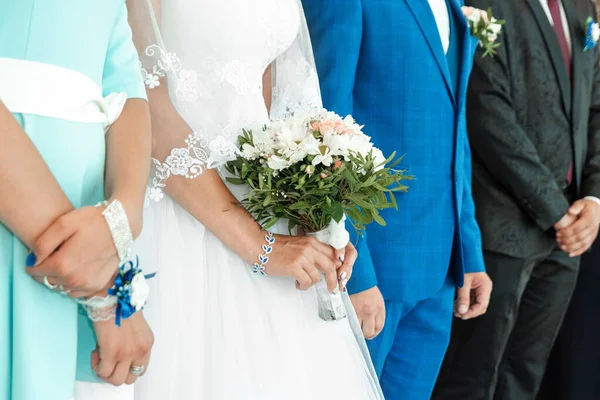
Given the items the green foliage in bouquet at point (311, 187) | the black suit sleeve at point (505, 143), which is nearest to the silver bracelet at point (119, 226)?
the green foliage in bouquet at point (311, 187)

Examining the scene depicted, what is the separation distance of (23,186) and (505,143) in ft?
6.63

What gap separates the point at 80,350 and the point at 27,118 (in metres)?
0.41

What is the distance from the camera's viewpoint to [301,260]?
149cm

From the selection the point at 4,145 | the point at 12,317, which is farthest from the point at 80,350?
the point at 4,145

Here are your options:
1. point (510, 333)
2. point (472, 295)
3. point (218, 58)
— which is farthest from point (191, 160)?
point (510, 333)

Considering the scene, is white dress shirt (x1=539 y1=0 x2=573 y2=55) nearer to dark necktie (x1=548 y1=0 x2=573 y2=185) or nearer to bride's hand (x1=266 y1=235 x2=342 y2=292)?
dark necktie (x1=548 y1=0 x2=573 y2=185)

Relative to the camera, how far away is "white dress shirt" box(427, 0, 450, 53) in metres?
2.07

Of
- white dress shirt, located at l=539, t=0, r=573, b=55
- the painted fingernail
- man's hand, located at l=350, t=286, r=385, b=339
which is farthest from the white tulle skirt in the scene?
white dress shirt, located at l=539, t=0, r=573, b=55

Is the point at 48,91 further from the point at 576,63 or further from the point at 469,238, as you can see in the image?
the point at 576,63

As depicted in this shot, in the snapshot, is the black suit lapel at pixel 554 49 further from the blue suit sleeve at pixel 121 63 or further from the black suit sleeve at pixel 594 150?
the blue suit sleeve at pixel 121 63

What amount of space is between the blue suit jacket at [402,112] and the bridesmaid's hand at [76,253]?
833mm

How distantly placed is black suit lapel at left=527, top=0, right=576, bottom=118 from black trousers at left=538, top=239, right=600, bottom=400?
2.84ft

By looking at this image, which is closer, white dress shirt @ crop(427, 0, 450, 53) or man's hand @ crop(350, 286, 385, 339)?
man's hand @ crop(350, 286, 385, 339)

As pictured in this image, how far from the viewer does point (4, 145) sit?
968 millimetres
